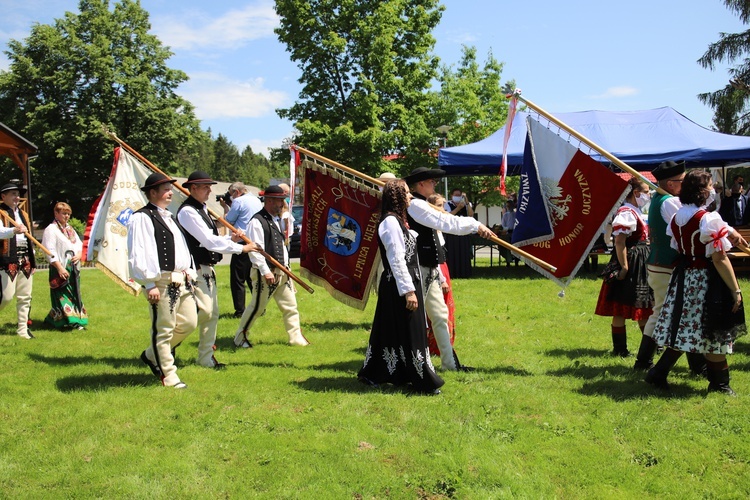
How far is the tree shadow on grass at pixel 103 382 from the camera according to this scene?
6.12 meters

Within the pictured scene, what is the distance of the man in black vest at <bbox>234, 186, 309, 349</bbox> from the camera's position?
306 inches

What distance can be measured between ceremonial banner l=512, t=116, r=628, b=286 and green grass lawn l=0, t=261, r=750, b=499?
1156 mm

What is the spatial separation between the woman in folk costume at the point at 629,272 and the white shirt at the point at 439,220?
1817mm

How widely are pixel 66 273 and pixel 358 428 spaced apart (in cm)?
574

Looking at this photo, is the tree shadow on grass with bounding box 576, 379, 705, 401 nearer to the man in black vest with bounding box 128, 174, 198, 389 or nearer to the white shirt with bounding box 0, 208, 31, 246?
the man in black vest with bounding box 128, 174, 198, 389

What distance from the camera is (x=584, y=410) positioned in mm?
→ 5215

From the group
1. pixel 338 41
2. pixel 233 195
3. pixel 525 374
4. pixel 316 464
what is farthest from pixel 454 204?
pixel 338 41

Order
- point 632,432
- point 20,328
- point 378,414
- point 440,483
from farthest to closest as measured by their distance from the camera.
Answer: point 20,328 → point 378,414 → point 632,432 → point 440,483

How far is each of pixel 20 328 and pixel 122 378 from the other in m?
3.08

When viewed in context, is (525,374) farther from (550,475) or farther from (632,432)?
(550,475)

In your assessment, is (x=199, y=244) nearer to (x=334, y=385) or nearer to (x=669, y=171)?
(x=334, y=385)

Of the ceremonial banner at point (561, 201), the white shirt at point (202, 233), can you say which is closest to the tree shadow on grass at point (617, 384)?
the ceremonial banner at point (561, 201)

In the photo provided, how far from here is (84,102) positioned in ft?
124

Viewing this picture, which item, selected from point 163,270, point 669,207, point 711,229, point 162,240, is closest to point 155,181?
point 162,240
